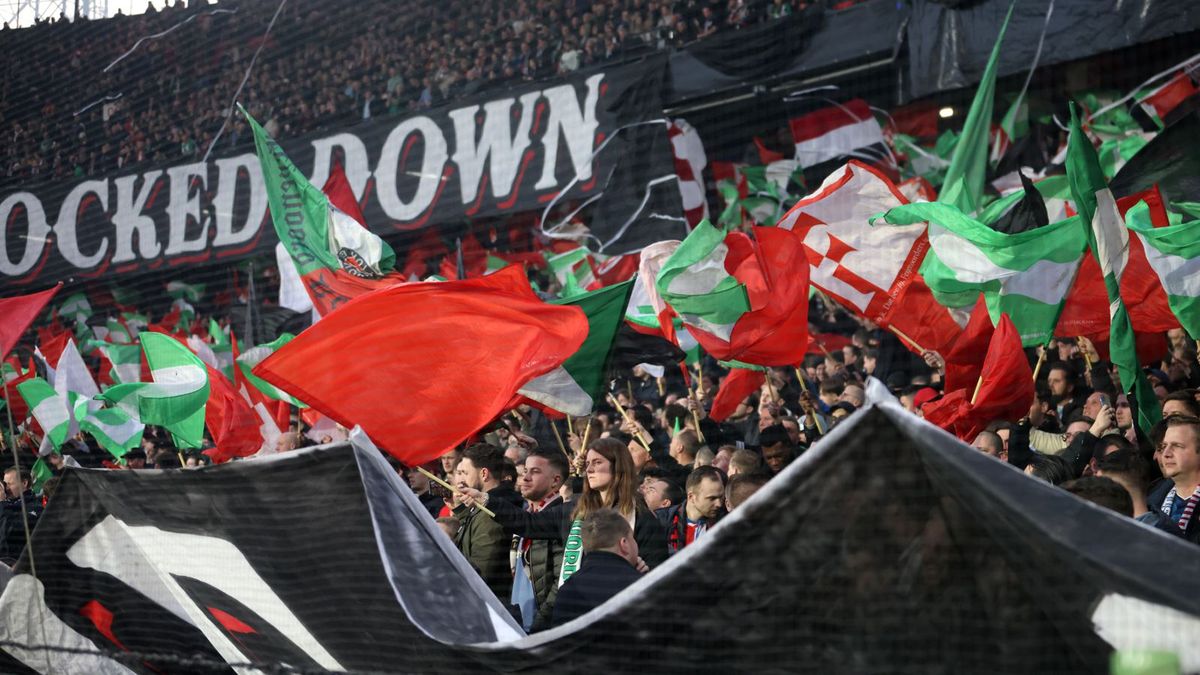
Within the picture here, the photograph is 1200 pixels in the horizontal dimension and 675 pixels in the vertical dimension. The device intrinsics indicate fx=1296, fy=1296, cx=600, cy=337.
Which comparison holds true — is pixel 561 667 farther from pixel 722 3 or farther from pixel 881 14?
pixel 722 3

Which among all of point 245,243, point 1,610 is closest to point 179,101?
point 245,243

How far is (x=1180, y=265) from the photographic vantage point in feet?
16.9

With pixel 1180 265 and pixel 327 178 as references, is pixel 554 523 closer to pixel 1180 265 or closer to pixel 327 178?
pixel 1180 265

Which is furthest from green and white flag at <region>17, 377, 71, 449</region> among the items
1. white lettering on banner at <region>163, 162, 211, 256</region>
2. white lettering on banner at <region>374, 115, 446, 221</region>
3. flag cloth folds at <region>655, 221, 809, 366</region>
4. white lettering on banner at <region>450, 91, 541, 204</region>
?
white lettering on banner at <region>163, 162, 211, 256</region>

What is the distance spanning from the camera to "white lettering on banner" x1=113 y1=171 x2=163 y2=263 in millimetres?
16656

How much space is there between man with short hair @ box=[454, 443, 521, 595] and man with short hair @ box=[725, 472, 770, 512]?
85cm

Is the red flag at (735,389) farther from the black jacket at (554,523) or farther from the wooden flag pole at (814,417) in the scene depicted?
the black jacket at (554,523)

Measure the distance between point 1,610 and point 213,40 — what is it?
15.4 metres

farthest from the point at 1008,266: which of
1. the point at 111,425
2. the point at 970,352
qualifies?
the point at 111,425

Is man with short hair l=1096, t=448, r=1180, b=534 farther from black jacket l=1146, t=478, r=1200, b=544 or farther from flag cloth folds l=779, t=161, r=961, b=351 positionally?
flag cloth folds l=779, t=161, r=961, b=351

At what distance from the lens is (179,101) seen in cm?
1758

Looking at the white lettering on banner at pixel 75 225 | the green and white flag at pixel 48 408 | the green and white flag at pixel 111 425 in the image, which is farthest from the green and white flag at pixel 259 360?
the white lettering on banner at pixel 75 225

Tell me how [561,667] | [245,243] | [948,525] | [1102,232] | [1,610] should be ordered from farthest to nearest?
1. [245,243]
2. [1102,232]
3. [1,610]
4. [561,667]
5. [948,525]

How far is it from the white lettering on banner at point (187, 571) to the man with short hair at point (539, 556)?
4.50 feet
